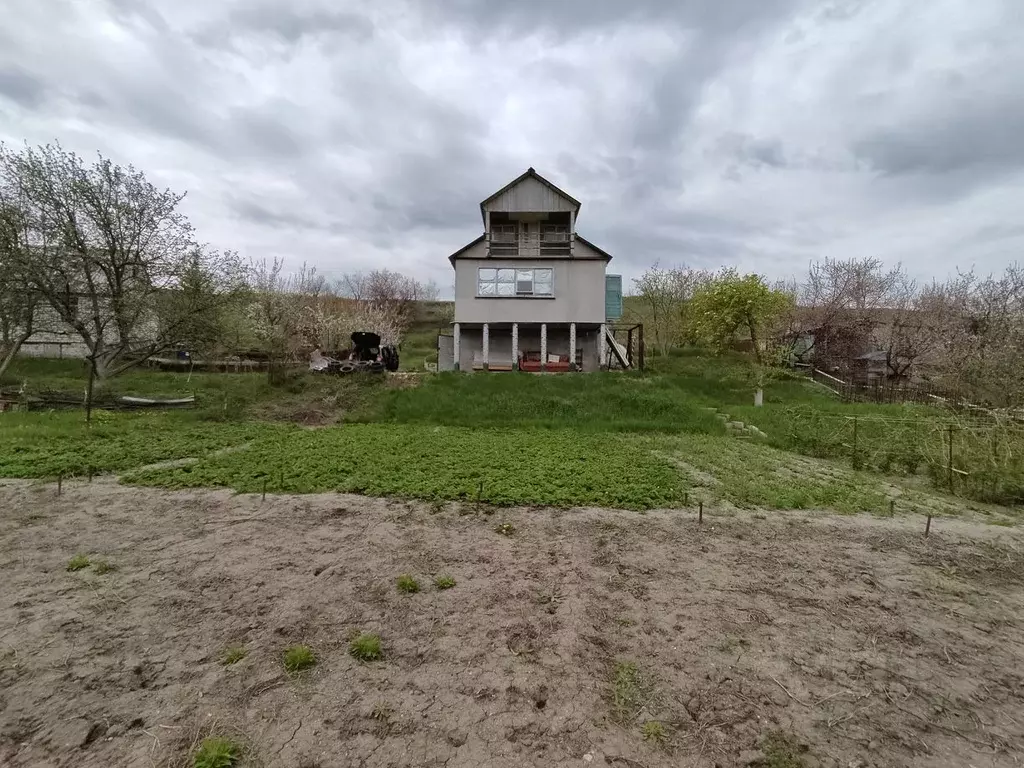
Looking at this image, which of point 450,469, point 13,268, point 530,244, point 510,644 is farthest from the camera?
point 530,244

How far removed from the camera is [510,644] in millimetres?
3158

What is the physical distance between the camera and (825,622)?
353cm

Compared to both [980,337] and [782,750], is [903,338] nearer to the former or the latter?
[980,337]

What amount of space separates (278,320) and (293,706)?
2412 cm

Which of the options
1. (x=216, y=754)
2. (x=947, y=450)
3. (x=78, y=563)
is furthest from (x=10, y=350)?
(x=947, y=450)

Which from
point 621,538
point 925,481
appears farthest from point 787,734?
point 925,481

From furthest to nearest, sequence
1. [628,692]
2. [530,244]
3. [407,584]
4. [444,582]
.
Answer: [530,244] < [444,582] < [407,584] < [628,692]

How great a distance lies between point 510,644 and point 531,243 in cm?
1940

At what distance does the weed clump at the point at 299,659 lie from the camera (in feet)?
9.28

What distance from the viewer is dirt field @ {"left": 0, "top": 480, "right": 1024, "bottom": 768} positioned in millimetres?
2359

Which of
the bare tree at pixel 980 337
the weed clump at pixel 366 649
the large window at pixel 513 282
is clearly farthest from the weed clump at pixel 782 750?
the large window at pixel 513 282

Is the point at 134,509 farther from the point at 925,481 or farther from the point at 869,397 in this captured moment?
the point at 869,397

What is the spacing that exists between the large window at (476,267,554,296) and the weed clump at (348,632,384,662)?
18.1 m

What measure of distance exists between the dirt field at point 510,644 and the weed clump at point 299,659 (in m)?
0.05
